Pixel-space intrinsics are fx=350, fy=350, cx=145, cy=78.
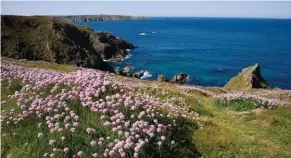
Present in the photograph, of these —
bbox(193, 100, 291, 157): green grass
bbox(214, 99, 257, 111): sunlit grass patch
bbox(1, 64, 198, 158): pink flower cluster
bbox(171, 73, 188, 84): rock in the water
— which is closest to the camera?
bbox(1, 64, 198, 158): pink flower cluster

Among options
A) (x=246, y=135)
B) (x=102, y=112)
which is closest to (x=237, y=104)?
(x=246, y=135)

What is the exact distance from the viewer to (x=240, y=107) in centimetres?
1914

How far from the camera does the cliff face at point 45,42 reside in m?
58.6

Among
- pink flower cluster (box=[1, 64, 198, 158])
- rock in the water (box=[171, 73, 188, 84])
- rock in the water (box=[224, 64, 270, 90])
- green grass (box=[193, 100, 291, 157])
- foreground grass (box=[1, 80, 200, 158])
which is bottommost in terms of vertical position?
rock in the water (box=[171, 73, 188, 84])

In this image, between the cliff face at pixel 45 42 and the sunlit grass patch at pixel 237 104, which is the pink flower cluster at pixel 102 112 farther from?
the cliff face at pixel 45 42

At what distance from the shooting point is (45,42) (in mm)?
60812

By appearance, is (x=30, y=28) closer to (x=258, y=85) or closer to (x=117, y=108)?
(x=258, y=85)

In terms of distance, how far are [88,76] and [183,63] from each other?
80.1 m

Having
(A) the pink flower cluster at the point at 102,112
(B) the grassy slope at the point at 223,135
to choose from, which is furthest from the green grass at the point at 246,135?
(A) the pink flower cluster at the point at 102,112

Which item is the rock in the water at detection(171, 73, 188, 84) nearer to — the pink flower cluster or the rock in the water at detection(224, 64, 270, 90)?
the rock in the water at detection(224, 64, 270, 90)

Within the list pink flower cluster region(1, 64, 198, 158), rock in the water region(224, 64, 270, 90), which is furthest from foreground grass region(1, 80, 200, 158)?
rock in the water region(224, 64, 270, 90)

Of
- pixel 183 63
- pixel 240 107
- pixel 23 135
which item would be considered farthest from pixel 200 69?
pixel 23 135

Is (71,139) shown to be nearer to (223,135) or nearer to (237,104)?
(223,135)

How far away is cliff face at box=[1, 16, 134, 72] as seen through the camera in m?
58.6
